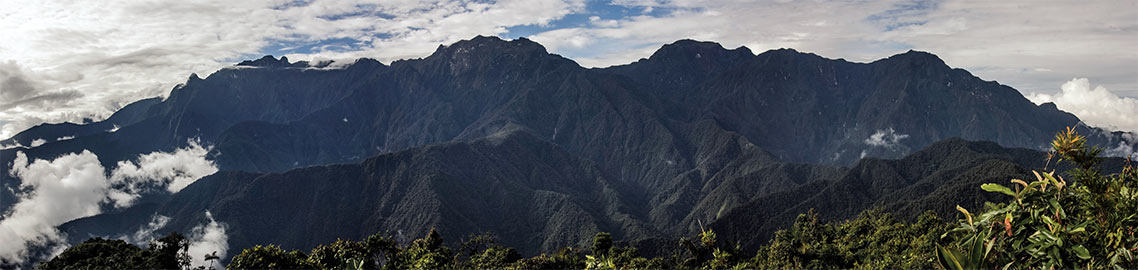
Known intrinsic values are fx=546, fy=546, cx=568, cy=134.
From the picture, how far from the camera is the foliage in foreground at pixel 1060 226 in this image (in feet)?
29.9

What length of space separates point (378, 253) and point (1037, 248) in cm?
5018

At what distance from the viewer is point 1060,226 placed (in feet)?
30.1

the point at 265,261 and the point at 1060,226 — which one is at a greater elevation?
the point at 1060,226

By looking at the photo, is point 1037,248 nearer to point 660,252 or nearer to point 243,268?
point 243,268

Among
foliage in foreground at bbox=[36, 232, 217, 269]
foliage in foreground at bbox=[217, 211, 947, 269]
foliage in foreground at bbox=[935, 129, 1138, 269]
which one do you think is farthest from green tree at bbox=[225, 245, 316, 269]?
foliage in foreground at bbox=[935, 129, 1138, 269]

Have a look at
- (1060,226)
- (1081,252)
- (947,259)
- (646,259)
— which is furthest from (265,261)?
(1081,252)

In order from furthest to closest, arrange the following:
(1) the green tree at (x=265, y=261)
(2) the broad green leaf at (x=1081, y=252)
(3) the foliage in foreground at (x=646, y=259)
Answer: (3) the foliage in foreground at (x=646, y=259), (1) the green tree at (x=265, y=261), (2) the broad green leaf at (x=1081, y=252)

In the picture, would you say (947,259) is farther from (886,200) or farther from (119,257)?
(886,200)

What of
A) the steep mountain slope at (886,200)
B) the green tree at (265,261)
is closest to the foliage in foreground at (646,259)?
the green tree at (265,261)

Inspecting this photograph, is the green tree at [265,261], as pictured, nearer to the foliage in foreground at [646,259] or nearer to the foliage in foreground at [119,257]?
the foliage in foreground at [646,259]

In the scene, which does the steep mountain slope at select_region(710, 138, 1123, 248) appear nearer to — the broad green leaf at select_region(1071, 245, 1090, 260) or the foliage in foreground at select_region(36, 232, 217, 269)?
the broad green leaf at select_region(1071, 245, 1090, 260)

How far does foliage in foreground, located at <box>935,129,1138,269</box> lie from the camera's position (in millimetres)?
9117

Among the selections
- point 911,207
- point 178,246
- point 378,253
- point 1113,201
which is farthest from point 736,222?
point 1113,201

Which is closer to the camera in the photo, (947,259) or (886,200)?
(947,259)
